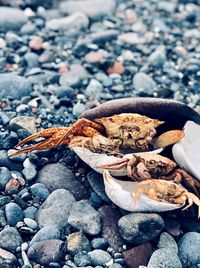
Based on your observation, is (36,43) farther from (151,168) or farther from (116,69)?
(151,168)

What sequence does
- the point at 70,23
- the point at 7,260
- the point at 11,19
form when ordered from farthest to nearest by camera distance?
the point at 70,23 < the point at 11,19 < the point at 7,260

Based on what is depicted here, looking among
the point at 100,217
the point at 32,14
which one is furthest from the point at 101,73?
the point at 100,217

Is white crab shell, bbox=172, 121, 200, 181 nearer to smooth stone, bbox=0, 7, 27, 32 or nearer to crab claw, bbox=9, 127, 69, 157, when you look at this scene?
crab claw, bbox=9, 127, 69, 157

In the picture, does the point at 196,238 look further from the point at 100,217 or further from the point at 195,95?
the point at 195,95

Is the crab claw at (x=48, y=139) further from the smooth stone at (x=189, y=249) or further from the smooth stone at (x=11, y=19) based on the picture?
the smooth stone at (x=11, y=19)

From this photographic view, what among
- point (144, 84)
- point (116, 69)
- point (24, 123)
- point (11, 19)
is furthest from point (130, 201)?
point (11, 19)
